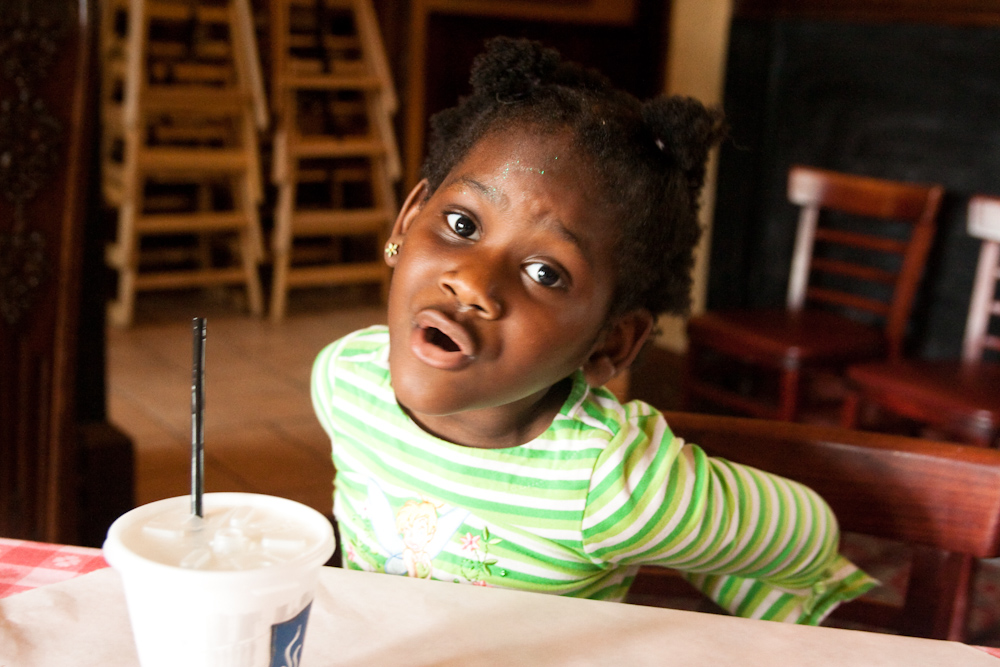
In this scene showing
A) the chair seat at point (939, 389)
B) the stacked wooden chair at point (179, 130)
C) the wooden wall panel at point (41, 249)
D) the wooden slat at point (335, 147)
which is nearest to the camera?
the wooden wall panel at point (41, 249)

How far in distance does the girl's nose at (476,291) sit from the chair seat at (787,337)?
193 centimetres

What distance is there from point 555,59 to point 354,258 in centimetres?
397

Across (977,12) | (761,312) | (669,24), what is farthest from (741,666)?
(669,24)

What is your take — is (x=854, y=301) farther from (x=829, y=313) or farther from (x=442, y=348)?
(x=442, y=348)

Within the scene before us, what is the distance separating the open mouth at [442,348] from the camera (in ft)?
2.59


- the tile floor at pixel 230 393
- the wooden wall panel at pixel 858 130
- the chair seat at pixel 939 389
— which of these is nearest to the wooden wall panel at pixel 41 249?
the tile floor at pixel 230 393

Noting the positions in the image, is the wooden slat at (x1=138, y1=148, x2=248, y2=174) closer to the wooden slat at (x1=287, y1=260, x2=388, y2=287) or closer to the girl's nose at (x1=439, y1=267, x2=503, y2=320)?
the wooden slat at (x1=287, y1=260, x2=388, y2=287)

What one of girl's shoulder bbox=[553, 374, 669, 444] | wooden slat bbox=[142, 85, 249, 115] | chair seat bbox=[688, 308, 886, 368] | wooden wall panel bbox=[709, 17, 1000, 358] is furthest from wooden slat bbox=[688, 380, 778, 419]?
wooden slat bbox=[142, 85, 249, 115]

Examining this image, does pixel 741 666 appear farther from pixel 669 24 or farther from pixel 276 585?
pixel 669 24

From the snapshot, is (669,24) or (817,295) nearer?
(817,295)

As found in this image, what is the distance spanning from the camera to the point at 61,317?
1820 millimetres

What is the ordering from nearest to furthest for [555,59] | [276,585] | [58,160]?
[276,585] → [555,59] → [58,160]

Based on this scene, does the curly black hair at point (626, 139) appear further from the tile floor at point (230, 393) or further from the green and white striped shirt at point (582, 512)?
the tile floor at point (230, 393)

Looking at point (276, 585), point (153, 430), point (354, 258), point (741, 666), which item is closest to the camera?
point (276, 585)
